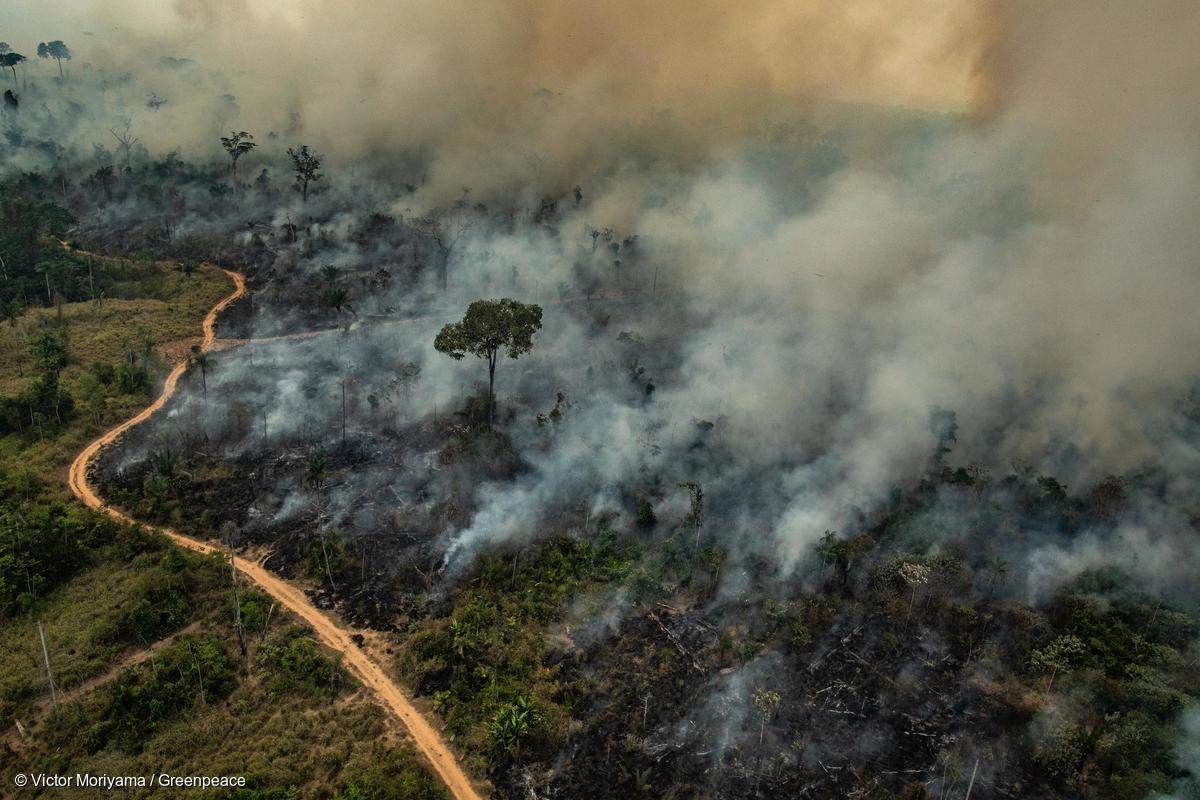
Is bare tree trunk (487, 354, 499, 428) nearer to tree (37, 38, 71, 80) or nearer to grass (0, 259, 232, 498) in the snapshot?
grass (0, 259, 232, 498)

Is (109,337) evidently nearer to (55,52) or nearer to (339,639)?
(339,639)

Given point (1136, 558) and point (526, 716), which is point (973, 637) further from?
point (526, 716)

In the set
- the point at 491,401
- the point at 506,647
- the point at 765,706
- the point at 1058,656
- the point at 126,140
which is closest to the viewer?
the point at 765,706

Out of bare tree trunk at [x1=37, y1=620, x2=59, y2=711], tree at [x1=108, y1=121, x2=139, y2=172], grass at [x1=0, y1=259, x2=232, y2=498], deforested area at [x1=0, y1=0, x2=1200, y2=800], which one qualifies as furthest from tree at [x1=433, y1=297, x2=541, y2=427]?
tree at [x1=108, y1=121, x2=139, y2=172]

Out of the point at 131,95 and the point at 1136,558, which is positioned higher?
the point at 131,95

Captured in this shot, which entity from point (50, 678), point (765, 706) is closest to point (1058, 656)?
point (765, 706)

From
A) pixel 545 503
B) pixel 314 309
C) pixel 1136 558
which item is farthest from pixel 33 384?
pixel 1136 558
